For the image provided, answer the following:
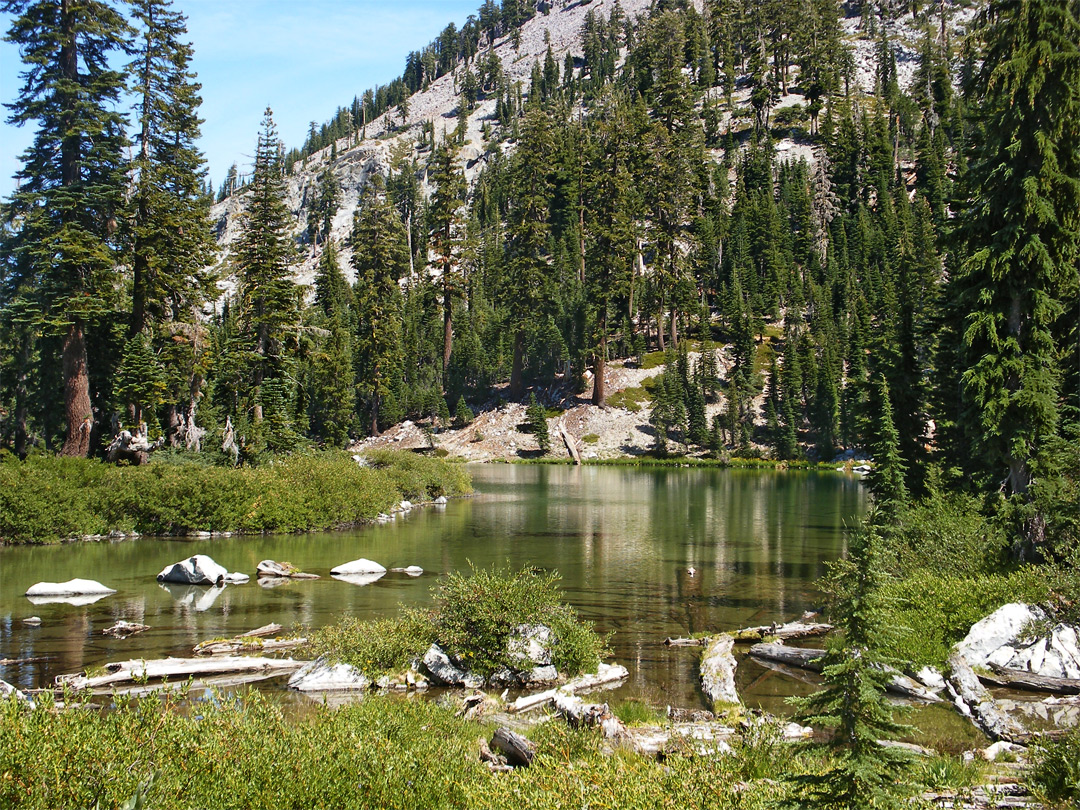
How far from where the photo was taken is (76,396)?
111 ft

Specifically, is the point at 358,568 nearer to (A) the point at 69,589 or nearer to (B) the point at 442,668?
(A) the point at 69,589

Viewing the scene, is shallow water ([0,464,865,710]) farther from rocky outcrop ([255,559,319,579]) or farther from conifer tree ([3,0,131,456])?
conifer tree ([3,0,131,456])

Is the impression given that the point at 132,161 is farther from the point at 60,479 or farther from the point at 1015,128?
the point at 1015,128

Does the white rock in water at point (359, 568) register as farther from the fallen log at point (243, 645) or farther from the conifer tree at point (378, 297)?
the conifer tree at point (378, 297)

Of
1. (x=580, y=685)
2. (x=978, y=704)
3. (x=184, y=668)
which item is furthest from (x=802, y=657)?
(x=184, y=668)

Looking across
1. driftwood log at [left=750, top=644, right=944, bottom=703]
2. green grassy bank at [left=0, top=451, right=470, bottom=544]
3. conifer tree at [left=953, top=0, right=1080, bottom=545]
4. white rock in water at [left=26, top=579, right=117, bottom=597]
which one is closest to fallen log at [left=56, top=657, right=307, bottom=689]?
white rock in water at [left=26, top=579, right=117, bottom=597]

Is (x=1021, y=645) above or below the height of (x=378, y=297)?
below

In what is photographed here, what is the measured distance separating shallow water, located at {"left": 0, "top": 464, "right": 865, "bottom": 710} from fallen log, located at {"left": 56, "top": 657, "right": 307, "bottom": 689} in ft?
4.49

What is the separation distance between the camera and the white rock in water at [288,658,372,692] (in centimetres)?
1357

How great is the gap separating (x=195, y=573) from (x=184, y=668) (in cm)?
1053

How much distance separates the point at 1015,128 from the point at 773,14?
535 ft

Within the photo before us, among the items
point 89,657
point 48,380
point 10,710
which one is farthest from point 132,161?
point 10,710

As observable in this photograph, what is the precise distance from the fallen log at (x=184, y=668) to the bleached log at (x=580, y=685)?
518 cm

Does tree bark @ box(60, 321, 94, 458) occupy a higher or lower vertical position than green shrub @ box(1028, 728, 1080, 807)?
higher
